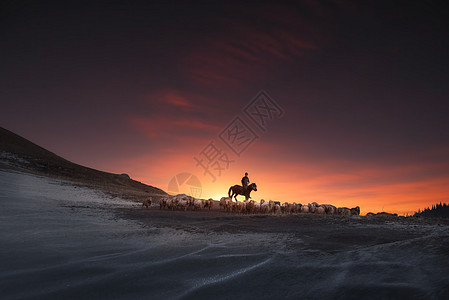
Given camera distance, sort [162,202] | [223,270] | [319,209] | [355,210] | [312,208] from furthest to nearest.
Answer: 1. [355,210]
2. [312,208]
3. [319,209]
4. [162,202]
5. [223,270]

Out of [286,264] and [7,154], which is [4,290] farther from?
[7,154]

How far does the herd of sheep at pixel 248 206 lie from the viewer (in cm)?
1605

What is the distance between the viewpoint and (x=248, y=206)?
1592 centimetres

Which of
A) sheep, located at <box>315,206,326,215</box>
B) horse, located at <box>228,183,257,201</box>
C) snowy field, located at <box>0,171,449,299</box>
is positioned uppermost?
horse, located at <box>228,183,257,201</box>

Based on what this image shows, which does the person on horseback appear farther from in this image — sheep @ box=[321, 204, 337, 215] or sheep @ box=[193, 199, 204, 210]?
sheep @ box=[321, 204, 337, 215]

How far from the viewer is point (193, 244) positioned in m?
4.72

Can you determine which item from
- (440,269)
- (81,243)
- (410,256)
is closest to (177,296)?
(440,269)

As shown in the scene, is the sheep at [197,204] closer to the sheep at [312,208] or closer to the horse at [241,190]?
the horse at [241,190]

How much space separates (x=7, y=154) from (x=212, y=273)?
187 feet

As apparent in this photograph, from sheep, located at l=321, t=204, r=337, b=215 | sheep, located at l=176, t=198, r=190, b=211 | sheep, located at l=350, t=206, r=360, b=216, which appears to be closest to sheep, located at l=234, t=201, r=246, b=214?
sheep, located at l=176, t=198, r=190, b=211

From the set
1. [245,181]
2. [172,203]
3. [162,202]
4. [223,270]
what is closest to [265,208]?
[172,203]

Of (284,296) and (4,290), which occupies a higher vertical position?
(284,296)

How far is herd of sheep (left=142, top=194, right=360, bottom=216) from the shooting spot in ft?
52.6

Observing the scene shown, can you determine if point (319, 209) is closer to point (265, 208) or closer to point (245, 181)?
point (265, 208)
